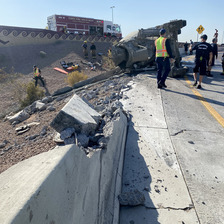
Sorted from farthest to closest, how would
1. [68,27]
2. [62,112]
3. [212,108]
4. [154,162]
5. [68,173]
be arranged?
[68,27], [212,108], [154,162], [62,112], [68,173]

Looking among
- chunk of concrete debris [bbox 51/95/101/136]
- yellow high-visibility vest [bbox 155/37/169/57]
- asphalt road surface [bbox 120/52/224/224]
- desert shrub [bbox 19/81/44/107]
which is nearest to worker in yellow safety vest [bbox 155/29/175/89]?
yellow high-visibility vest [bbox 155/37/169/57]

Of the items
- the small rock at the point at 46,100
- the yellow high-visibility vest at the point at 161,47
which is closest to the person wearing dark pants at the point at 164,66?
the yellow high-visibility vest at the point at 161,47

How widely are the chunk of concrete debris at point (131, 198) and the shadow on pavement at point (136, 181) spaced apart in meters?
0.06

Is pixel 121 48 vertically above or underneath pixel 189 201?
above

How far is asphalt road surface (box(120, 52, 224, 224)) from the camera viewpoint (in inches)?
73.5

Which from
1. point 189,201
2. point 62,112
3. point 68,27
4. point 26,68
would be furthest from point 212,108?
point 68,27

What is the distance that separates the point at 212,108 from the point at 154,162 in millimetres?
2599

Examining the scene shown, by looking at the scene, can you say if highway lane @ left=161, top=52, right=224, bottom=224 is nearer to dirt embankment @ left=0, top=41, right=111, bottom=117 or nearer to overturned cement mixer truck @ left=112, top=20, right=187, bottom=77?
overturned cement mixer truck @ left=112, top=20, right=187, bottom=77

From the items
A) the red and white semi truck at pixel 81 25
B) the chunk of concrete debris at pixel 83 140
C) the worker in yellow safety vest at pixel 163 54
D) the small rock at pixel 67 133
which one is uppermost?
the red and white semi truck at pixel 81 25

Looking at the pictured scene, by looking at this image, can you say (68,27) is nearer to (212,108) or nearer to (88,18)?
(88,18)

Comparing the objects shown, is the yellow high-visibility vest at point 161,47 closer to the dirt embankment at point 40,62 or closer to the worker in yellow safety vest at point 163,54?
the worker in yellow safety vest at point 163,54

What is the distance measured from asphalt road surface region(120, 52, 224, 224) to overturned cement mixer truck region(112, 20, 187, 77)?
3731 millimetres

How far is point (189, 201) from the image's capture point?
196 cm

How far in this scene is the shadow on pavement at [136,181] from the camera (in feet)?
5.96
